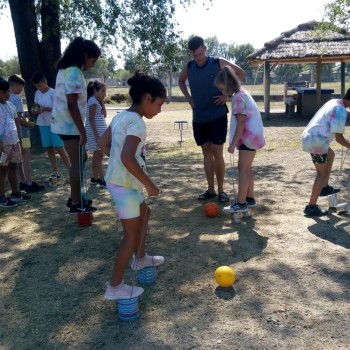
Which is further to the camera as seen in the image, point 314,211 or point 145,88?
point 314,211

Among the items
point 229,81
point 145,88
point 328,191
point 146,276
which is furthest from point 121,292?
point 328,191

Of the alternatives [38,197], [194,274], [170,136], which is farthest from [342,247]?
[170,136]

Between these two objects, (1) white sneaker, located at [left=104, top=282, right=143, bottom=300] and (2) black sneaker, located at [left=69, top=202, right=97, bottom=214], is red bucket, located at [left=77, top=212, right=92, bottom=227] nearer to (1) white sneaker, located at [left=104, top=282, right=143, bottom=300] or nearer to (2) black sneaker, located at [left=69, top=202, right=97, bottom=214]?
(2) black sneaker, located at [left=69, top=202, right=97, bottom=214]

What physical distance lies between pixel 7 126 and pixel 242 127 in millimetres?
2967

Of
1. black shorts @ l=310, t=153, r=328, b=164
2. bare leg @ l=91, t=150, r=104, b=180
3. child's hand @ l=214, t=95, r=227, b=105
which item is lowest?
bare leg @ l=91, t=150, r=104, b=180

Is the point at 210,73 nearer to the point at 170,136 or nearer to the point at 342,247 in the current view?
the point at 342,247

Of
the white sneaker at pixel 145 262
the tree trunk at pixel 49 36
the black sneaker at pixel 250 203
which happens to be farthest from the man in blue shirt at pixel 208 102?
the tree trunk at pixel 49 36

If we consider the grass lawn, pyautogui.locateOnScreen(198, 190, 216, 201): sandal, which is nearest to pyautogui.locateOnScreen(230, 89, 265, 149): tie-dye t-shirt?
the grass lawn

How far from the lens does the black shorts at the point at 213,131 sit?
17.0ft

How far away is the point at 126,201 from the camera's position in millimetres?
2889

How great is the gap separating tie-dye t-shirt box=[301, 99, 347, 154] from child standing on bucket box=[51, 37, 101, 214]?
2.31m

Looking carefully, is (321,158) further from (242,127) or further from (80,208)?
(80,208)

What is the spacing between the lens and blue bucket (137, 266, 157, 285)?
11.1ft

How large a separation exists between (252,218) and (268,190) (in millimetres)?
1276
